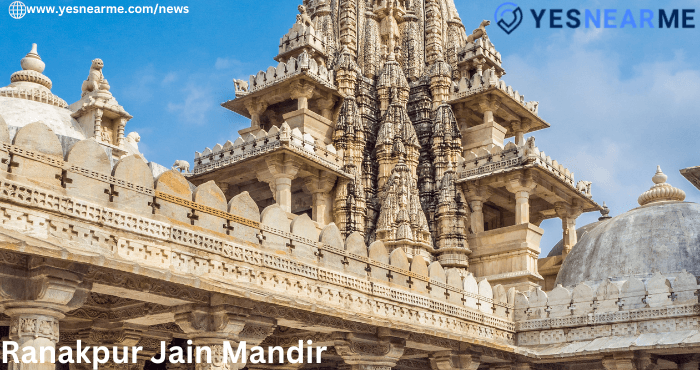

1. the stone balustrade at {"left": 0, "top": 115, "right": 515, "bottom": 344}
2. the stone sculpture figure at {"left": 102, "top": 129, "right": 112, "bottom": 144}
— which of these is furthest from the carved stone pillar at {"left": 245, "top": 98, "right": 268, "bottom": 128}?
the stone balustrade at {"left": 0, "top": 115, "right": 515, "bottom": 344}

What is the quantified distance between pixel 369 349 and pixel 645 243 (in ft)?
31.6

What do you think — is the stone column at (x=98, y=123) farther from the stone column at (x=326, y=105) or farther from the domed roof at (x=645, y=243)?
the stone column at (x=326, y=105)

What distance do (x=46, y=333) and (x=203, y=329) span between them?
2656 millimetres

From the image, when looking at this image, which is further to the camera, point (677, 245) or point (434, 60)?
point (434, 60)

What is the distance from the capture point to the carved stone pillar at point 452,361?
1743 centimetres

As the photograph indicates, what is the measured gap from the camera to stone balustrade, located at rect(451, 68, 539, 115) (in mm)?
30438

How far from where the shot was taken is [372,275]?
15.8 metres

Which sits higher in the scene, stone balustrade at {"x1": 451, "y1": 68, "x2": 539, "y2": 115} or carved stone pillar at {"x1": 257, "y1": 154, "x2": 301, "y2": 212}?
stone balustrade at {"x1": 451, "y1": 68, "x2": 539, "y2": 115}

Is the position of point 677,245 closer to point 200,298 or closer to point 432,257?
point 432,257

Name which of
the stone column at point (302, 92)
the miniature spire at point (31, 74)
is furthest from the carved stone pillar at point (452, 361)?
the stone column at point (302, 92)

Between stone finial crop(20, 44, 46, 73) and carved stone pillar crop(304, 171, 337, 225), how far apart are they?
471 inches

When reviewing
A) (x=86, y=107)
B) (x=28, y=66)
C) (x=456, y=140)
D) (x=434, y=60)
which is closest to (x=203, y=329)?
(x=86, y=107)

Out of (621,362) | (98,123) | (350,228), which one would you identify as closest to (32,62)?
(98,123)

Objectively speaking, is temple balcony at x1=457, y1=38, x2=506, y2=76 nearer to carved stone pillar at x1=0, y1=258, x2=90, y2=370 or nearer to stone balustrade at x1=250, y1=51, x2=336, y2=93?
stone balustrade at x1=250, y1=51, x2=336, y2=93
